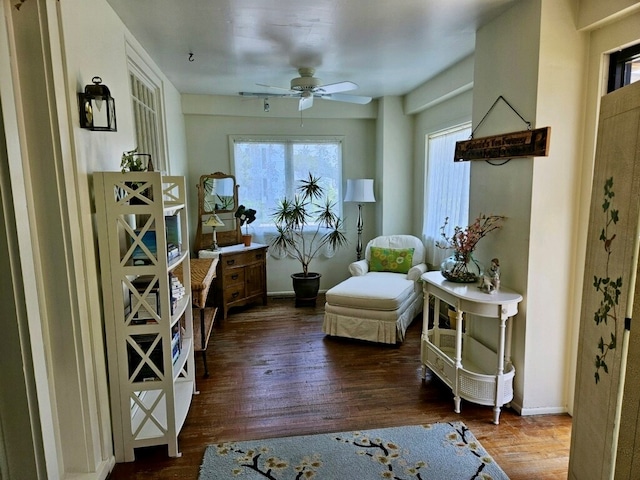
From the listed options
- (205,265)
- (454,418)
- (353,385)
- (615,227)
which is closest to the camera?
(615,227)

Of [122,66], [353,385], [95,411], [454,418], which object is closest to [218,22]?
[122,66]

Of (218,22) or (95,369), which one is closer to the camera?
(95,369)

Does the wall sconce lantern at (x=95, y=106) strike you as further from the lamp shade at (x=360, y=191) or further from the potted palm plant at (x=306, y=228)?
the lamp shade at (x=360, y=191)

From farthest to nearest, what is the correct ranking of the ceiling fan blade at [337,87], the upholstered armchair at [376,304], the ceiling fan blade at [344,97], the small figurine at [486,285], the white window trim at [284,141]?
the white window trim at [284,141] < the ceiling fan blade at [344,97] < the upholstered armchair at [376,304] < the ceiling fan blade at [337,87] < the small figurine at [486,285]

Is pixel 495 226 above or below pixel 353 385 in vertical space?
above

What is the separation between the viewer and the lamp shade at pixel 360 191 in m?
4.84

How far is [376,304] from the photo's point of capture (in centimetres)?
362

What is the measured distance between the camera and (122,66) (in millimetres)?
2510

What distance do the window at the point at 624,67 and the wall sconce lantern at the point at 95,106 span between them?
109 inches

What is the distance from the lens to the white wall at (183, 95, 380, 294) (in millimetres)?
4906

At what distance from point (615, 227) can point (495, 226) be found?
3.90 ft

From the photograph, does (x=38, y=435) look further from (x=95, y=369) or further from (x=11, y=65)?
(x=11, y=65)

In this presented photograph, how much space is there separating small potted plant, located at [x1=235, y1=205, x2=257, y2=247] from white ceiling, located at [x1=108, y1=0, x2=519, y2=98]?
154cm

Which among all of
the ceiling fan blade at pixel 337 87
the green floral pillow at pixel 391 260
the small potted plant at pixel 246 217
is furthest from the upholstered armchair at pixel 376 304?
the ceiling fan blade at pixel 337 87
